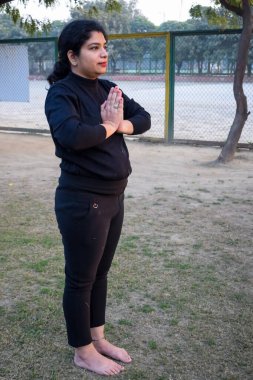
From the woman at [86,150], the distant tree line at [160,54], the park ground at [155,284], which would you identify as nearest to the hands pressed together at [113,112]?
the woman at [86,150]

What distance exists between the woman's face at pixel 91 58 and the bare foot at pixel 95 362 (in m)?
1.30

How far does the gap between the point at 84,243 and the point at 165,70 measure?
304 inches

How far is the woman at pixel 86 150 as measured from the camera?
2.08 meters

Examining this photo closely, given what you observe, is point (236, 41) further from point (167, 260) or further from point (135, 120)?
point (135, 120)

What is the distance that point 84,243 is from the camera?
225 centimetres

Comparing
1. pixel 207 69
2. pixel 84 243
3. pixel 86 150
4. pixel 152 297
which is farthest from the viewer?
pixel 207 69

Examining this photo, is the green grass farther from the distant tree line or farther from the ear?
the distant tree line

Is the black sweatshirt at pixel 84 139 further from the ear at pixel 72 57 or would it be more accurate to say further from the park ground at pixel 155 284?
the park ground at pixel 155 284

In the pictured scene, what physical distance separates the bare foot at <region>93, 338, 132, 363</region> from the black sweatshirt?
84cm

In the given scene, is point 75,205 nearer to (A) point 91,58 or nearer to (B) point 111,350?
(A) point 91,58

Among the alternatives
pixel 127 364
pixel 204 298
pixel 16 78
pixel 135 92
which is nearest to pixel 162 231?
pixel 204 298

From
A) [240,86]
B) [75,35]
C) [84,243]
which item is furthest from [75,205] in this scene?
[240,86]

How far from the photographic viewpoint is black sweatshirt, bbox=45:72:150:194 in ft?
6.66

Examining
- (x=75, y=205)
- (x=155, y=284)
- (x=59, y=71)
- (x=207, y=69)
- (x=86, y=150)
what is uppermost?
(x=59, y=71)
